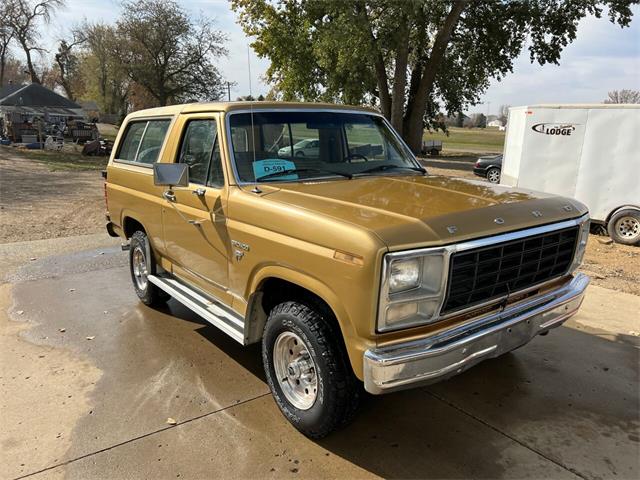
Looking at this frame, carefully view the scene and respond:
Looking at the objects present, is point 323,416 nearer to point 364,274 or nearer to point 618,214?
point 364,274

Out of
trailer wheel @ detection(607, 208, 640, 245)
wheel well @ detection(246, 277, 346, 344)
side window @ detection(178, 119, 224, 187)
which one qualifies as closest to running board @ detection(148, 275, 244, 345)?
wheel well @ detection(246, 277, 346, 344)

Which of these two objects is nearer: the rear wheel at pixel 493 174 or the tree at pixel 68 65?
the rear wheel at pixel 493 174

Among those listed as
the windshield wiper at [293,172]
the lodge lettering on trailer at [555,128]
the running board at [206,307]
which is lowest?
the running board at [206,307]

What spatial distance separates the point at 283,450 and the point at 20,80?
99.5 m

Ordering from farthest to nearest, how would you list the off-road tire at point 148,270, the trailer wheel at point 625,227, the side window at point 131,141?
the trailer wheel at point 625,227 < the side window at point 131,141 < the off-road tire at point 148,270

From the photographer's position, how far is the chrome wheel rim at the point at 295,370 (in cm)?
310

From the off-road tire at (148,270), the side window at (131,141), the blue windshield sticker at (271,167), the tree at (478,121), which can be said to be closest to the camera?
the blue windshield sticker at (271,167)

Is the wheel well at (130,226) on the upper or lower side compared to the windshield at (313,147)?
lower

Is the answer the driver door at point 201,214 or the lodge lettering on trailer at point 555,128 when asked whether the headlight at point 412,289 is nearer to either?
the driver door at point 201,214

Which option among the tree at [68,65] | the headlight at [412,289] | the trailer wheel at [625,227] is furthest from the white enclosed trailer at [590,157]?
the tree at [68,65]

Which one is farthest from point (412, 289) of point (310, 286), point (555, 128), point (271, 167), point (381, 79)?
point (381, 79)

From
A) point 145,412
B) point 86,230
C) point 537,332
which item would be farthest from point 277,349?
point 86,230

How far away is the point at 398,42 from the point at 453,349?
22.6 metres

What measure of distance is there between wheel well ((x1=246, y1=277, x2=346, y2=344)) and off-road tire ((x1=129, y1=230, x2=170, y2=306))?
6.51 ft
